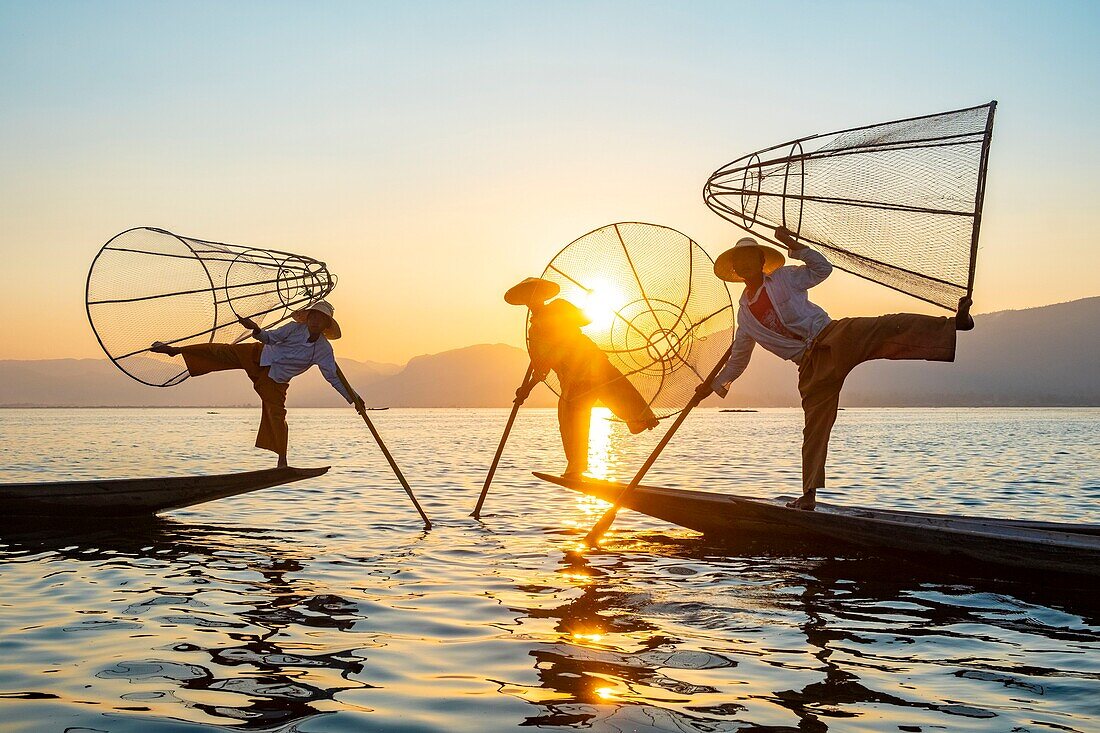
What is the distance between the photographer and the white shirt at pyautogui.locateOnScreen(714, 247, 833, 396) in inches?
299

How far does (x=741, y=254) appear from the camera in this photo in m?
8.14

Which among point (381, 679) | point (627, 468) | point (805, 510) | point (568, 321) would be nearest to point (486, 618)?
point (381, 679)

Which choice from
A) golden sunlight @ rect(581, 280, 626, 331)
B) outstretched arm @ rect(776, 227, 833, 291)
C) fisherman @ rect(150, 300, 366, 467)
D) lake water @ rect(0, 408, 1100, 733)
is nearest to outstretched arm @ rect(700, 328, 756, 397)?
outstretched arm @ rect(776, 227, 833, 291)

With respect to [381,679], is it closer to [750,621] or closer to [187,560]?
[750,621]

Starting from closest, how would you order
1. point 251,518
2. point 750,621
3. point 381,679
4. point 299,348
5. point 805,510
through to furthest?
point 381,679, point 750,621, point 805,510, point 299,348, point 251,518

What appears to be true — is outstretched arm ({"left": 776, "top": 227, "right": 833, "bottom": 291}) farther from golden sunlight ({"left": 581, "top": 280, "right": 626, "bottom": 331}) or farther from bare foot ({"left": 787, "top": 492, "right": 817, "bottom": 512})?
golden sunlight ({"left": 581, "top": 280, "right": 626, "bottom": 331})

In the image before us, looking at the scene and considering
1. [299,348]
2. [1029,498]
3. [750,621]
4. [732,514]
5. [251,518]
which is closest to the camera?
[750,621]

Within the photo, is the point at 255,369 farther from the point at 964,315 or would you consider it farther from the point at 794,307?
the point at 964,315

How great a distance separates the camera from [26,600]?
6.66 m

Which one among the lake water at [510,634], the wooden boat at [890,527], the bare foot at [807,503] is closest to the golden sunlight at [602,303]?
the wooden boat at [890,527]

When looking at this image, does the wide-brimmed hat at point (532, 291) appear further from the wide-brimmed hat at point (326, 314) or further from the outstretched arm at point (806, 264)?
the outstretched arm at point (806, 264)

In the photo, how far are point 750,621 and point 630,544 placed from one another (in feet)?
12.3

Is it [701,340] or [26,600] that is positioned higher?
[701,340]

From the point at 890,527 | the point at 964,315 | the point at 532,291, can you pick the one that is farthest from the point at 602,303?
the point at 964,315
